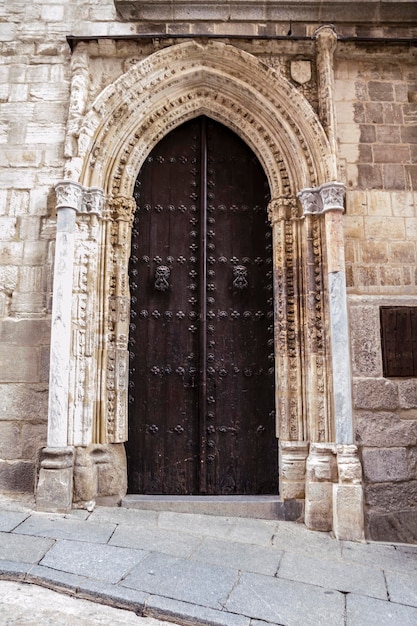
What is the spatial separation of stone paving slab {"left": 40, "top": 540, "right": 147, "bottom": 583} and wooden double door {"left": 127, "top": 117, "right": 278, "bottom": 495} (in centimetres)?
117

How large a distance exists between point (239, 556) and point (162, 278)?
7.67 feet

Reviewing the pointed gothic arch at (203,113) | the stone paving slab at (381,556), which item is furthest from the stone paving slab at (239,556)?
the pointed gothic arch at (203,113)

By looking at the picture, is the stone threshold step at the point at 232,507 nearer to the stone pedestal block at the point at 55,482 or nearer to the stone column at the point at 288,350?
the stone column at the point at 288,350

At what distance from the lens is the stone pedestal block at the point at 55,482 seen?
362cm

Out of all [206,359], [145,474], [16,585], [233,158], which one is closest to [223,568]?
[16,585]

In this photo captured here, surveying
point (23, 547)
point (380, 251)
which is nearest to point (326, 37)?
point (380, 251)

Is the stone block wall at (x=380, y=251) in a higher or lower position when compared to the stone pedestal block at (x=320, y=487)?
higher

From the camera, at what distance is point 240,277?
4.39m

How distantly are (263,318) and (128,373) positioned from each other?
129 centimetres

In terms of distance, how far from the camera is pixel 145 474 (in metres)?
4.17

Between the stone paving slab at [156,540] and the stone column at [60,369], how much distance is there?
2.10 feet

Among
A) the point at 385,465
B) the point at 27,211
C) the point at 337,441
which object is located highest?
the point at 27,211

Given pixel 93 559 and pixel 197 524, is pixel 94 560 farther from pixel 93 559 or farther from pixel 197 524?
pixel 197 524

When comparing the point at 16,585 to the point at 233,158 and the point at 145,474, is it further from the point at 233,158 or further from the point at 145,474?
the point at 233,158
